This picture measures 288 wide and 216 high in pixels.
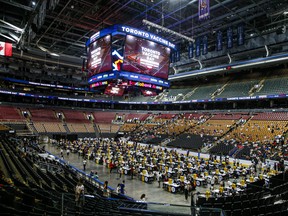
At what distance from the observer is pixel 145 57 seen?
11156 mm

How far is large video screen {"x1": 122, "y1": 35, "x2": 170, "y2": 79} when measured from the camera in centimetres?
1062

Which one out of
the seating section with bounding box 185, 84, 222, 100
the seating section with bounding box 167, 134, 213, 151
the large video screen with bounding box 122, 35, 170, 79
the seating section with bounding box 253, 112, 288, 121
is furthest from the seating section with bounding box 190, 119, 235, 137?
the large video screen with bounding box 122, 35, 170, 79

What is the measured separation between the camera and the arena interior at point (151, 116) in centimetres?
837

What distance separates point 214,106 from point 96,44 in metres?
33.0

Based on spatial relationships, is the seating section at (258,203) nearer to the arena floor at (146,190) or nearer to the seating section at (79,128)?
the arena floor at (146,190)

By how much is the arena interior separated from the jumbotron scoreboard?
0.19ft

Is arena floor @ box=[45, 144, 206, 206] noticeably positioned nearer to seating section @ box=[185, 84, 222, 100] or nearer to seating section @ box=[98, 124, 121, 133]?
seating section @ box=[185, 84, 222, 100]

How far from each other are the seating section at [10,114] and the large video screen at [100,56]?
3334 centimetres

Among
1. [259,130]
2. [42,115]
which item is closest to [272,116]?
[259,130]

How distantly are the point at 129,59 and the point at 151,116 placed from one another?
1556 inches

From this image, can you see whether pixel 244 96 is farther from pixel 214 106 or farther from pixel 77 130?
pixel 77 130

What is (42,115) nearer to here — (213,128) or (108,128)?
(108,128)

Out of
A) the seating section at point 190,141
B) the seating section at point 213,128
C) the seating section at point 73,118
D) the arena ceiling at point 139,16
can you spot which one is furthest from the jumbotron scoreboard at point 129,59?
the seating section at point 73,118

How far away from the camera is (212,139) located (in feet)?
98.8
